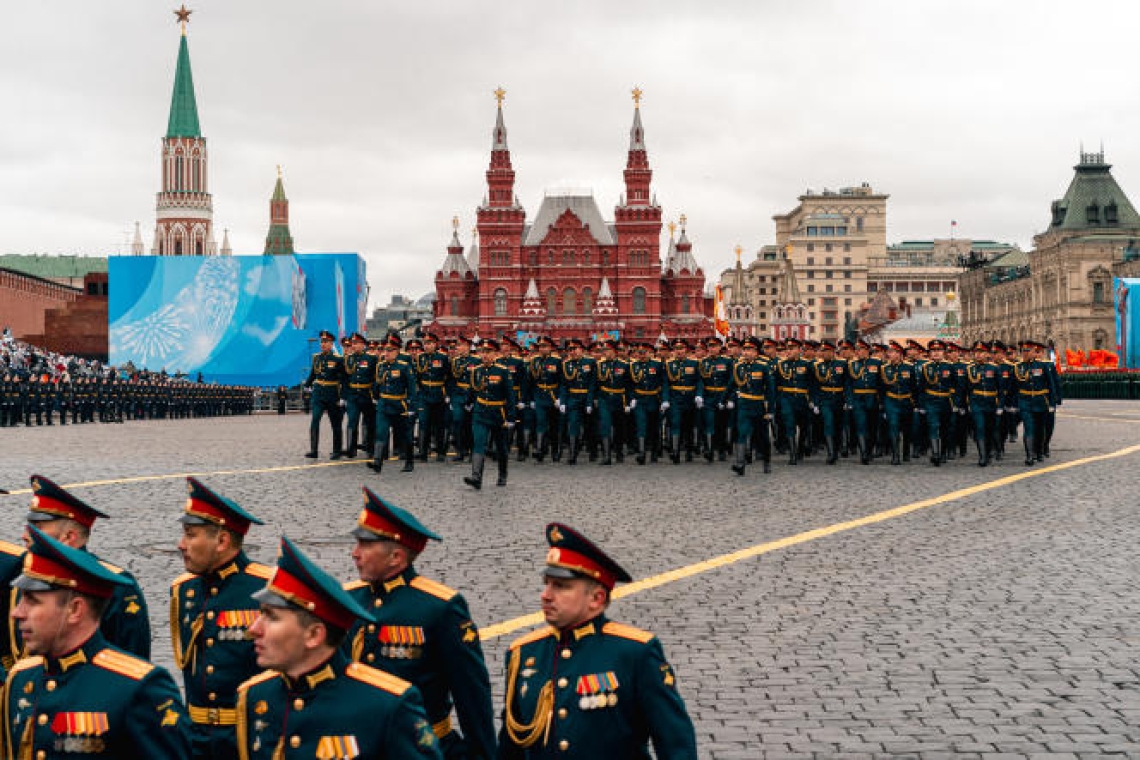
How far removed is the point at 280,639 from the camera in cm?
292

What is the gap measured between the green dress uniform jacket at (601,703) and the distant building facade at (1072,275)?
3218 inches

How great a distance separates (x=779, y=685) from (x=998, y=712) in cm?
107

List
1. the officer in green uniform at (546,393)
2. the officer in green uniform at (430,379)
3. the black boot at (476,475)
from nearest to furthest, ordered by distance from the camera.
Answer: the black boot at (476,475) → the officer in green uniform at (430,379) → the officer in green uniform at (546,393)

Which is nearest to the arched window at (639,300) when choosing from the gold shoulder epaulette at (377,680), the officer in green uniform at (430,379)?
the officer in green uniform at (430,379)

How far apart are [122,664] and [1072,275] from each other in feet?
293

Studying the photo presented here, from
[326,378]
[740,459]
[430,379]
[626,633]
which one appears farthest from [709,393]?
[626,633]

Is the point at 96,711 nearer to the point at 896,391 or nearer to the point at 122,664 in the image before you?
the point at 122,664

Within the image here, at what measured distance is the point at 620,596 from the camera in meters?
7.90

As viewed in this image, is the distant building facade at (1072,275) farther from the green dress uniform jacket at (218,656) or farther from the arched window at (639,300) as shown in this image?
the green dress uniform jacket at (218,656)

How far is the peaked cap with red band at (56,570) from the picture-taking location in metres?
3.12

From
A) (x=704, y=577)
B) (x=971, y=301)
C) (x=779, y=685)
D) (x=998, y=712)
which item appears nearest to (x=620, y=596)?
(x=704, y=577)

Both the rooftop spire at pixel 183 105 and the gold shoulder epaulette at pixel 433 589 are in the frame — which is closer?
the gold shoulder epaulette at pixel 433 589

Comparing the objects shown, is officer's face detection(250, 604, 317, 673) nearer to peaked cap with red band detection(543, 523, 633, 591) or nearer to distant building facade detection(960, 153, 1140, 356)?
peaked cap with red band detection(543, 523, 633, 591)

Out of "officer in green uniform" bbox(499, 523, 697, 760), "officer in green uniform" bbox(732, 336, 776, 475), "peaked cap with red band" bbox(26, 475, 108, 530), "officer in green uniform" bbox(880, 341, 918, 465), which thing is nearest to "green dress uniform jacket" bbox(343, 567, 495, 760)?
"officer in green uniform" bbox(499, 523, 697, 760)
